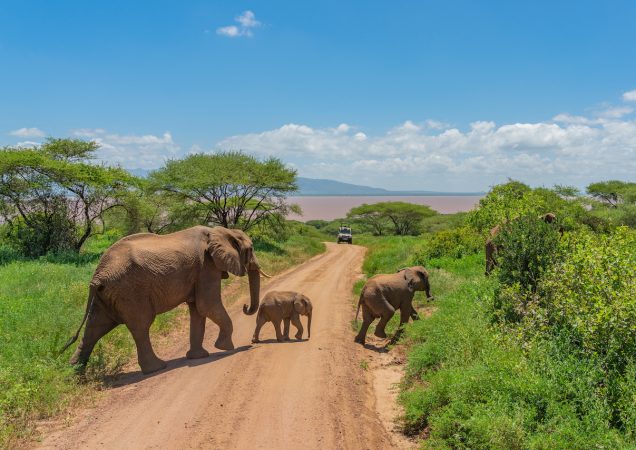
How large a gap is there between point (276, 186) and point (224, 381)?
28.5m

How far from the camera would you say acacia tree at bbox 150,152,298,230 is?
34125mm

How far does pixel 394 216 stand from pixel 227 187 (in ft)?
119

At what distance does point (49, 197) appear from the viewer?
25.5 metres

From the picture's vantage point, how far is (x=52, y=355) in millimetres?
9320

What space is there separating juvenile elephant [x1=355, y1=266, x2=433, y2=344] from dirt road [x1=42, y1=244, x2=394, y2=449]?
128 cm

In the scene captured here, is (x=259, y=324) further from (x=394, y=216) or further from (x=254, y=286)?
(x=394, y=216)

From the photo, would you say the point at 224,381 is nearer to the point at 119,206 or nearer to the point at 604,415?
the point at 604,415

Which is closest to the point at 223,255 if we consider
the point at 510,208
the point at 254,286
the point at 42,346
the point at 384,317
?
the point at 254,286

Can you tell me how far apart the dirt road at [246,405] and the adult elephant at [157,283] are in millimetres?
870

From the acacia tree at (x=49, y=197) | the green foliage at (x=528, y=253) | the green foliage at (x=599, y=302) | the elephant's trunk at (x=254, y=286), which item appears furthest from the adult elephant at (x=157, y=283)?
the acacia tree at (x=49, y=197)

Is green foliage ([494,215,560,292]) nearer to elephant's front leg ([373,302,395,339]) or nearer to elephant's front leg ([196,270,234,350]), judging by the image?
elephant's front leg ([373,302,395,339])

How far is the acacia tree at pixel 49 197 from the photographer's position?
79.0 ft

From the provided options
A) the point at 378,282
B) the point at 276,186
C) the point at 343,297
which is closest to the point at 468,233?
the point at 343,297

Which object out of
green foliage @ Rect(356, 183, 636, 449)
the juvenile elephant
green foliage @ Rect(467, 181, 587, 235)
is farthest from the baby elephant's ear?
green foliage @ Rect(467, 181, 587, 235)
